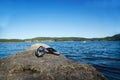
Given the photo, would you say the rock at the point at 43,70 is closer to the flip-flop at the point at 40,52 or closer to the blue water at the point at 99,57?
the flip-flop at the point at 40,52

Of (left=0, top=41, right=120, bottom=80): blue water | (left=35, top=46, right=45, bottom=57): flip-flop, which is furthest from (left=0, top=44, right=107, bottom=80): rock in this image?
(left=0, top=41, right=120, bottom=80): blue water

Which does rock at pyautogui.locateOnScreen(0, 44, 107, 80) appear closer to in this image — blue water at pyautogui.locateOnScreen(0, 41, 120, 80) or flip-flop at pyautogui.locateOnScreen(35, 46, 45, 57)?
flip-flop at pyautogui.locateOnScreen(35, 46, 45, 57)

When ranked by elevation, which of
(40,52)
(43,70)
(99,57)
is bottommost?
(99,57)

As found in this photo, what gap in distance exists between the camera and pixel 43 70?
10.2m

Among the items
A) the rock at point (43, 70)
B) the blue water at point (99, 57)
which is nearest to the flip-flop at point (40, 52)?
the rock at point (43, 70)

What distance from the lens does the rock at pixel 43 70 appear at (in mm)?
9883

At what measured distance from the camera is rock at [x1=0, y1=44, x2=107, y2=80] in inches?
389

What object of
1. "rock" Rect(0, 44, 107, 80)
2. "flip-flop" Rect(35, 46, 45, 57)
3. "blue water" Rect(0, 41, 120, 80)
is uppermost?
"flip-flop" Rect(35, 46, 45, 57)

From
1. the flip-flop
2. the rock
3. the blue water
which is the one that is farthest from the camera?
the blue water

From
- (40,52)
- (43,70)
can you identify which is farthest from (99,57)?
(43,70)

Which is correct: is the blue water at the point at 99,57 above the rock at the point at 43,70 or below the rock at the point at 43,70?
below

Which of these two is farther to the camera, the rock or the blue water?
the blue water

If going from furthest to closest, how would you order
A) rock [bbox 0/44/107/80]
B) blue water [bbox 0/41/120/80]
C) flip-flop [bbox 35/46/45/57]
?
1. blue water [bbox 0/41/120/80]
2. flip-flop [bbox 35/46/45/57]
3. rock [bbox 0/44/107/80]

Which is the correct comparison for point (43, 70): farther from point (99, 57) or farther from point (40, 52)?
point (99, 57)
